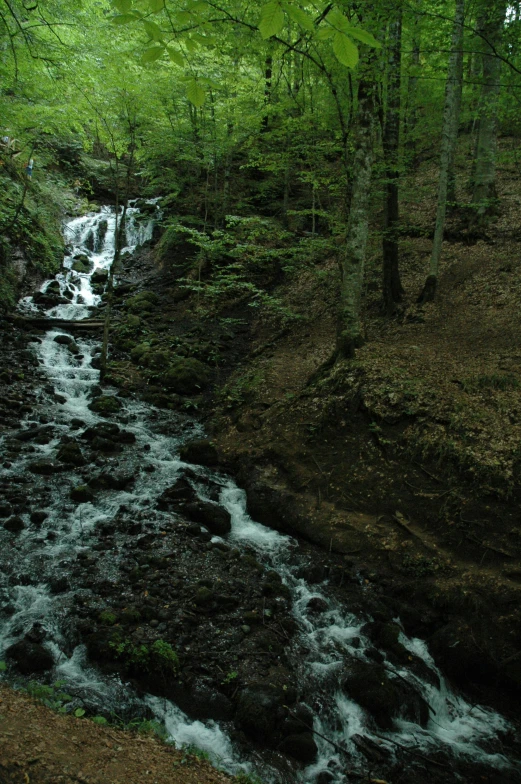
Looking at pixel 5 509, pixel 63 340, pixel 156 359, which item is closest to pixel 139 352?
Answer: pixel 156 359

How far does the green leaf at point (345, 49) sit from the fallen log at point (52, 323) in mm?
14169

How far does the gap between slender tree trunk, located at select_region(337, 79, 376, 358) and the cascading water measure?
409cm

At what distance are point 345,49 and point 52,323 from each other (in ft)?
48.1

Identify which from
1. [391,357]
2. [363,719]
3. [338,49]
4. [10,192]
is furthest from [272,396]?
[10,192]

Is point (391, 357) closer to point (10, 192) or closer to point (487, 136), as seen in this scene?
point (487, 136)

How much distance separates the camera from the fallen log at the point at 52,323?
46.0ft

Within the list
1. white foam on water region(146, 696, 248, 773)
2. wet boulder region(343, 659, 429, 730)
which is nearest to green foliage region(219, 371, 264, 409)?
wet boulder region(343, 659, 429, 730)

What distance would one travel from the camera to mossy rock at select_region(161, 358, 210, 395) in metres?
12.4

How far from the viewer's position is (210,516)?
7.41 metres

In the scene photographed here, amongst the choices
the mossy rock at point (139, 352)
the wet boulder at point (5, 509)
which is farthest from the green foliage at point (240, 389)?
the wet boulder at point (5, 509)

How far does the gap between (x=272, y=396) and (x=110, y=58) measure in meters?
8.78

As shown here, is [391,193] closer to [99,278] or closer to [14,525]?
[14,525]

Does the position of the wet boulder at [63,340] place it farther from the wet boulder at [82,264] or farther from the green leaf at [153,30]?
the green leaf at [153,30]

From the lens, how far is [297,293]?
50.1 feet
